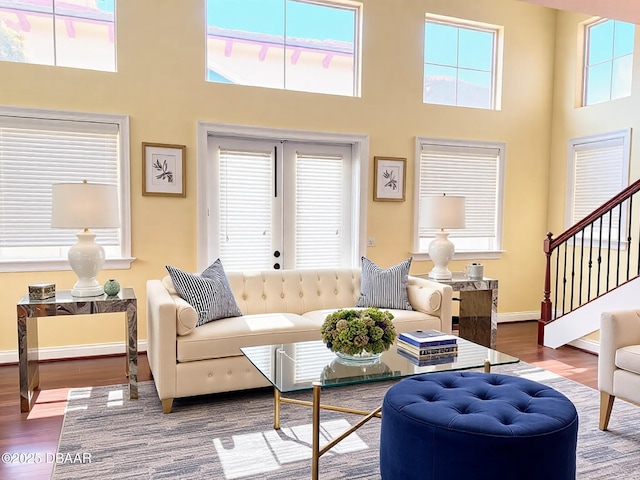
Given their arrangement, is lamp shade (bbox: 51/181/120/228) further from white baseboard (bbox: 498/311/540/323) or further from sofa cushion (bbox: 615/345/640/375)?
white baseboard (bbox: 498/311/540/323)

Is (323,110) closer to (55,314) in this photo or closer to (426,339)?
(426,339)

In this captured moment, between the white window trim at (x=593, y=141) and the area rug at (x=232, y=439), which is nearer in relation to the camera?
the area rug at (x=232, y=439)

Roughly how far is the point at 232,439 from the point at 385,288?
1.91m

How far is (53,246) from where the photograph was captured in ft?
14.0

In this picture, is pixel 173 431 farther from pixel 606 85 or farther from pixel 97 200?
pixel 606 85

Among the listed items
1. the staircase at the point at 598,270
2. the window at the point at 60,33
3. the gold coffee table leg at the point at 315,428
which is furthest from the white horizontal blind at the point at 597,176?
the window at the point at 60,33

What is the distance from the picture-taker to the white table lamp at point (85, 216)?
3.35 meters

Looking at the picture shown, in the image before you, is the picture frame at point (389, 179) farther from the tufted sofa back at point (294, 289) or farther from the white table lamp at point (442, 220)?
the tufted sofa back at point (294, 289)

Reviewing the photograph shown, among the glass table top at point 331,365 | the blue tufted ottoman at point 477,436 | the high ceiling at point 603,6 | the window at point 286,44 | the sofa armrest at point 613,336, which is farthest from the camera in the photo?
the window at point 286,44

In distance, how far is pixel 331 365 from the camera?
8.59ft

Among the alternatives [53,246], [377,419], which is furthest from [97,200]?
[377,419]

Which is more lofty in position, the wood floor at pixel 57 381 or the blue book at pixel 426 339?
the blue book at pixel 426 339

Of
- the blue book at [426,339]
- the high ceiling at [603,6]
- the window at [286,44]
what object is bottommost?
the blue book at [426,339]

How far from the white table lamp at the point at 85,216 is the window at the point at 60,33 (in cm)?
154
